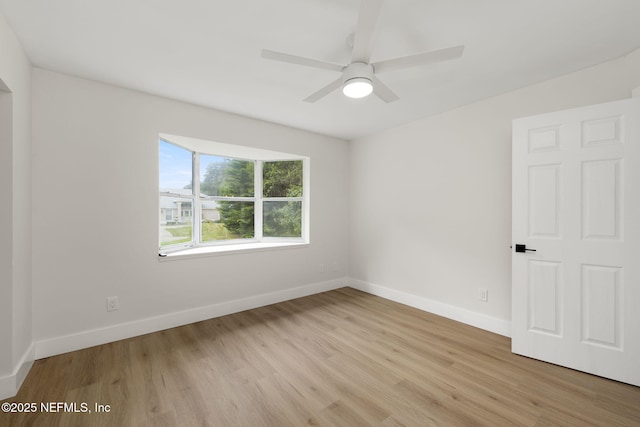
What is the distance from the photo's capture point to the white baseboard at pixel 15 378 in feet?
5.63

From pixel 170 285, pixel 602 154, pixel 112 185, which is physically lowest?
pixel 170 285

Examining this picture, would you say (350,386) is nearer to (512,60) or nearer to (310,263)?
(310,263)

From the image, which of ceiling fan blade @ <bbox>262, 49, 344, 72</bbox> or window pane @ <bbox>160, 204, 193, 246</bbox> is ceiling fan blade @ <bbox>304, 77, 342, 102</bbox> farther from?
window pane @ <bbox>160, 204, 193, 246</bbox>

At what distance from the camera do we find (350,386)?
1.88 meters

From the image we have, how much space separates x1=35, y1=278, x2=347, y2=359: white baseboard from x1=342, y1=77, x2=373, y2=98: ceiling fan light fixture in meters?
2.75

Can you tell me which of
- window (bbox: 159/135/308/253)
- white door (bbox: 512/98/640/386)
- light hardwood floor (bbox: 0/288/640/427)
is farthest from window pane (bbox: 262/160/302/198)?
white door (bbox: 512/98/640/386)

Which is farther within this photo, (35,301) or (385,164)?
(385,164)

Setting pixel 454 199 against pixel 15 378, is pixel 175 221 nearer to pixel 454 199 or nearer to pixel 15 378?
pixel 15 378

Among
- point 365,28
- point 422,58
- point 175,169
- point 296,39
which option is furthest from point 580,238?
point 175,169

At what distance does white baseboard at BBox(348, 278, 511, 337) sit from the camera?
8.86 ft

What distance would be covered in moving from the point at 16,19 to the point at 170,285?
7.73 feet

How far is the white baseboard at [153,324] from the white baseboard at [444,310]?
1.04 metres

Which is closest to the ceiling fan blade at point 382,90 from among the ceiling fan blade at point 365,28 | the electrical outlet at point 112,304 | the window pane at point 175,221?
the ceiling fan blade at point 365,28

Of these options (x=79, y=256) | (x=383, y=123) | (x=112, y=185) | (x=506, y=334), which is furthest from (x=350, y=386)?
(x=383, y=123)
